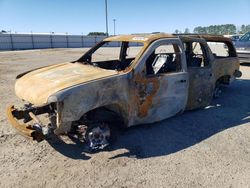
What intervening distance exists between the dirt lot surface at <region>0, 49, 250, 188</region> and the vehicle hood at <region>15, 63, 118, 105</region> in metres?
0.93

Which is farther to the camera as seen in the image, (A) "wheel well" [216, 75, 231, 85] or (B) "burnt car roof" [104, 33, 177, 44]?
(A) "wheel well" [216, 75, 231, 85]

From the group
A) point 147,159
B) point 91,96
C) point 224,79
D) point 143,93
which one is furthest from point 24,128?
point 224,79

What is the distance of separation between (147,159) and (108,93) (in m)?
1.18

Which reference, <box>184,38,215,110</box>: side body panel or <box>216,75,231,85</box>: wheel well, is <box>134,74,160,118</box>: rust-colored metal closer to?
<box>184,38,215,110</box>: side body panel

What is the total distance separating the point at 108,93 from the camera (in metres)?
3.99

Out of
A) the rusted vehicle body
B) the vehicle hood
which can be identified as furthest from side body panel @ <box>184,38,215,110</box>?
the vehicle hood

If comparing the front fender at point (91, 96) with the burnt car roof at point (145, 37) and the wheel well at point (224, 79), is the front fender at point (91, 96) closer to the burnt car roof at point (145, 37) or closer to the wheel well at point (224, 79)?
the burnt car roof at point (145, 37)

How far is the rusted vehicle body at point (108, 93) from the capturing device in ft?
12.0

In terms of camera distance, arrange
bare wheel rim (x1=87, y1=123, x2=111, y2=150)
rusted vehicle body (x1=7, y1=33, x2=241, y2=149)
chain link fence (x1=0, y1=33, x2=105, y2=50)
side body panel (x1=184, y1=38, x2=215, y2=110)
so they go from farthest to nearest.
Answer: chain link fence (x1=0, y1=33, x2=105, y2=50)
side body panel (x1=184, y1=38, x2=215, y2=110)
bare wheel rim (x1=87, y1=123, x2=111, y2=150)
rusted vehicle body (x1=7, y1=33, x2=241, y2=149)

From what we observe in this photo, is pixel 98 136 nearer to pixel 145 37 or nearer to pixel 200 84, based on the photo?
pixel 145 37

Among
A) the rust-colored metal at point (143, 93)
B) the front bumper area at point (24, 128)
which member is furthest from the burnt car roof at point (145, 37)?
the front bumper area at point (24, 128)

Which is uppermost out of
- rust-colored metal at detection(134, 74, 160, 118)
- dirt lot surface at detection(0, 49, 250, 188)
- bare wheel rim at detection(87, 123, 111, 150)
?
rust-colored metal at detection(134, 74, 160, 118)

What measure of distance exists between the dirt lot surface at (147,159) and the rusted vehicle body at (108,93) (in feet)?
1.03

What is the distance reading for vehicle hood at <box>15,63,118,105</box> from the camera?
3.72 m
